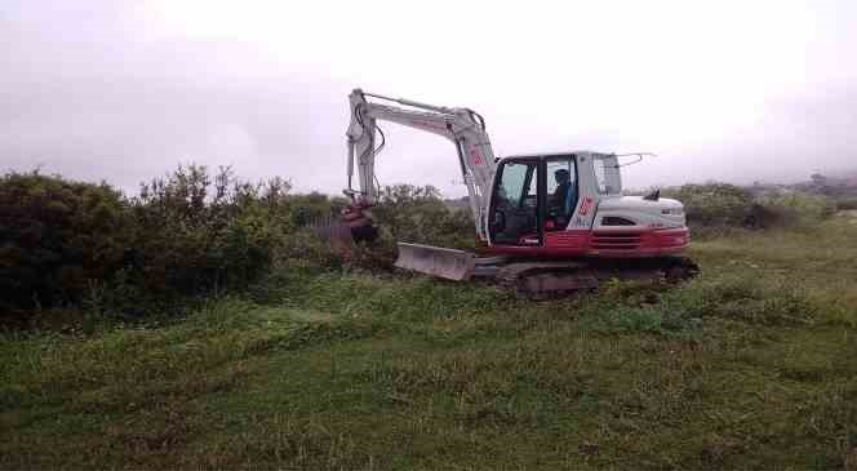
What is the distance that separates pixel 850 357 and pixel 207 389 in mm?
6217

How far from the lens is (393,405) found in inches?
225

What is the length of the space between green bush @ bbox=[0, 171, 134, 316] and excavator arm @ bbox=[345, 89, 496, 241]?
4.32 metres

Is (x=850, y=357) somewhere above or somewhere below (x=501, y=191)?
below

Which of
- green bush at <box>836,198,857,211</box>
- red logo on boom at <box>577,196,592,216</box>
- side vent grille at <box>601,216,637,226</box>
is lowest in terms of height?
green bush at <box>836,198,857,211</box>

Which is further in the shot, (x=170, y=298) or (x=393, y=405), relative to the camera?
(x=170, y=298)

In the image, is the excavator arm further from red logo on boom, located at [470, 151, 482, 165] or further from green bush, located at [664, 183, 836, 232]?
green bush, located at [664, 183, 836, 232]

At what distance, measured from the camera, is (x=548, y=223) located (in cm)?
1071

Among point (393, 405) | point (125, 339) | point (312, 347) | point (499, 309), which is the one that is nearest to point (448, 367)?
point (393, 405)

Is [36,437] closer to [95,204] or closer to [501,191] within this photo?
[95,204]

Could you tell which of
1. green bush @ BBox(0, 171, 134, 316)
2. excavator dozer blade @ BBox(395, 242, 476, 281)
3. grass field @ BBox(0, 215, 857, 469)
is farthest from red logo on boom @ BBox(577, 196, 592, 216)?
green bush @ BBox(0, 171, 134, 316)

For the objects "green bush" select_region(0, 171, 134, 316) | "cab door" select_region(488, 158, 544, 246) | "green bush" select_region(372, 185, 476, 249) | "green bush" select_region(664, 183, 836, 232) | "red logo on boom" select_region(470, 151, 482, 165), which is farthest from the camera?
"green bush" select_region(664, 183, 836, 232)

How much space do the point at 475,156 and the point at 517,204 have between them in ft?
4.14

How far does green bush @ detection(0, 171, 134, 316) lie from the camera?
865 cm

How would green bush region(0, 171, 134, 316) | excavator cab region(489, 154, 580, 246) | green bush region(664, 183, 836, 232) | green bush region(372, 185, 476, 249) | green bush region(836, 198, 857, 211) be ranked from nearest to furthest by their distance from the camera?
green bush region(0, 171, 134, 316) → excavator cab region(489, 154, 580, 246) → green bush region(372, 185, 476, 249) → green bush region(664, 183, 836, 232) → green bush region(836, 198, 857, 211)
